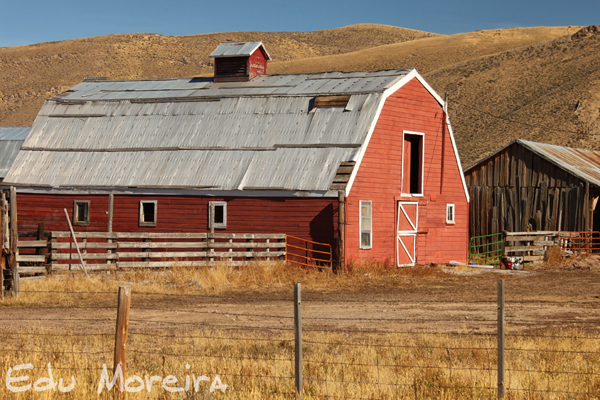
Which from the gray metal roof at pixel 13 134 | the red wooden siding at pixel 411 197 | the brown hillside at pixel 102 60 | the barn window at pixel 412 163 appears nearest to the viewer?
the red wooden siding at pixel 411 197

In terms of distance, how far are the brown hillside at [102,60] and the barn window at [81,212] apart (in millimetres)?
86126

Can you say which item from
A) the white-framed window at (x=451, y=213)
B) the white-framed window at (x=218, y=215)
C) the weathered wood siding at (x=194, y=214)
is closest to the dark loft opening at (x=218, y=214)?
the white-framed window at (x=218, y=215)

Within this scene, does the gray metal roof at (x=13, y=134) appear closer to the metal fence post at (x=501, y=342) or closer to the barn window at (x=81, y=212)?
the barn window at (x=81, y=212)

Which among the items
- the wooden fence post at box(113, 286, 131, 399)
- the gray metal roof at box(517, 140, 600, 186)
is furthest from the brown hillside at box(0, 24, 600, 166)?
the wooden fence post at box(113, 286, 131, 399)

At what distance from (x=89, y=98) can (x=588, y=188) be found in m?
20.5

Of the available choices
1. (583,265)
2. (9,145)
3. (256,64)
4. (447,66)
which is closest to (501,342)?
(583,265)

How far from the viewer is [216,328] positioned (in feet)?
44.0

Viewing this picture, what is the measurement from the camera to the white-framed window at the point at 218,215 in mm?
24906

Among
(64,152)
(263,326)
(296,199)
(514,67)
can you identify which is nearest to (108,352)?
(263,326)

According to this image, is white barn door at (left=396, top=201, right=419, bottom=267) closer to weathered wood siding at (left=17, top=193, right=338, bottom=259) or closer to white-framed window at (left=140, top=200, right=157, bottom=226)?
weathered wood siding at (left=17, top=193, right=338, bottom=259)

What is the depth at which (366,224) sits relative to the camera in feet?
79.0

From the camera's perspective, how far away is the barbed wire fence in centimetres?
902

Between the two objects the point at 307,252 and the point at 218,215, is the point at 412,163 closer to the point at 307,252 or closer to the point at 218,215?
the point at 307,252

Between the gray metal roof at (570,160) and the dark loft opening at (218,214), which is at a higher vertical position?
the gray metal roof at (570,160)
